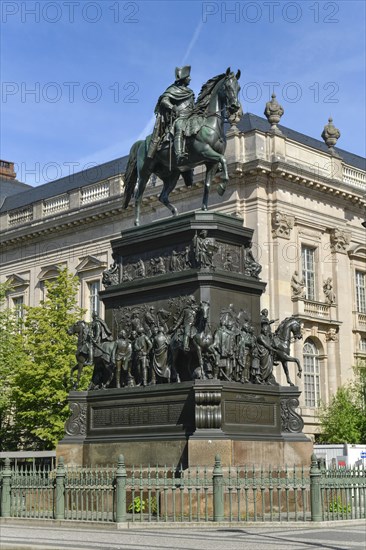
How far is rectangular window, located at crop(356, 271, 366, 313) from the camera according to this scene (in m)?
54.8

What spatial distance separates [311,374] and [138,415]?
32391 mm

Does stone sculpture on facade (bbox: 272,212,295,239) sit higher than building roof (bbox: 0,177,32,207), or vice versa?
building roof (bbox: 0,177,32,207)

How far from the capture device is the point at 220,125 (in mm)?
20906

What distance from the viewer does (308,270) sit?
5141cm

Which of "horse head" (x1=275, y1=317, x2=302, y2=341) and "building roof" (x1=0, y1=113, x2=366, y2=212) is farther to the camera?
"building roof" (x1=0, y1=113, x2=366, y2=212)

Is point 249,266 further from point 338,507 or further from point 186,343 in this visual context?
point 338,507

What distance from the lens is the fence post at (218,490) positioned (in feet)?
52.6

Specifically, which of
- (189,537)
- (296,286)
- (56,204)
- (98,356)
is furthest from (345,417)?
(189,537)

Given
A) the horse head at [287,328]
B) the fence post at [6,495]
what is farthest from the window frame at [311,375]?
the fence post at [6,495]

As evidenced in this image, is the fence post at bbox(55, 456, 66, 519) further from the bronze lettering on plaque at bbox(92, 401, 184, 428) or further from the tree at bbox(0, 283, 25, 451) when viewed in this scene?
the tree at bbox(0, 283, 25, 451)

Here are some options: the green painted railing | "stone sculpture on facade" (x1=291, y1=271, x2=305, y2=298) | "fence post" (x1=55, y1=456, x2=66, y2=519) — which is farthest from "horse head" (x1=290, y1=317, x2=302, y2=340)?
"stone sculpture on facade" (x1=291, y1=271, x2=305, y2=298)

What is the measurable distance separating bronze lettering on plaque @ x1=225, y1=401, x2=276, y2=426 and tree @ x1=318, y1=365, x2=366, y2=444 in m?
27.0

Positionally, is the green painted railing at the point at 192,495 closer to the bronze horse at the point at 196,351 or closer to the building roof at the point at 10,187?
the bronze horse at the point at 196,351

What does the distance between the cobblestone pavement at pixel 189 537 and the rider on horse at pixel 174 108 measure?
8.52 m
